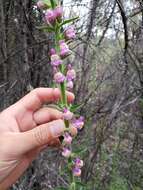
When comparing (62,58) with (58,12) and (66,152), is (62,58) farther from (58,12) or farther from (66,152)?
(66,152)

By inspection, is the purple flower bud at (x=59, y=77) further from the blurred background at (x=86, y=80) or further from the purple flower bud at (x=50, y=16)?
the blurred background at (x=86, y=80)

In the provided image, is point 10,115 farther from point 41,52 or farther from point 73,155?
point 41,52

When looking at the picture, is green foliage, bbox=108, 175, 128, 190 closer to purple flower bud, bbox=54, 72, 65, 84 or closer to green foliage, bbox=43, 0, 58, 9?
purple flower bud, bbox=54, 72, 65, 84

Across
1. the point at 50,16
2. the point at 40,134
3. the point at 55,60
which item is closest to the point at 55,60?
the point at 55,60

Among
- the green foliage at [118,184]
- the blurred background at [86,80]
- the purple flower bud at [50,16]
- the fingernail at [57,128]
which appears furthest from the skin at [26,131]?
the green foliage at [118,184]

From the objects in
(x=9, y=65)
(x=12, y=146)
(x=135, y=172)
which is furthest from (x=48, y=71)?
(x=12, y=146)

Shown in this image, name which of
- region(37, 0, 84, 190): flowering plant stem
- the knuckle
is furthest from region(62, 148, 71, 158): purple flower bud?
the knuckle
